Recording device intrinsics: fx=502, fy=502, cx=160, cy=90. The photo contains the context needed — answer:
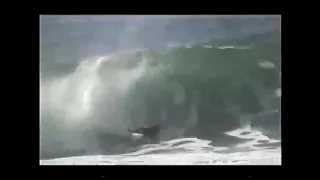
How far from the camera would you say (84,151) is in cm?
247

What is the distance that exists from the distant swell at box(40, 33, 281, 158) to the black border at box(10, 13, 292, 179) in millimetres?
53

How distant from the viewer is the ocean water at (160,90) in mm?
2477

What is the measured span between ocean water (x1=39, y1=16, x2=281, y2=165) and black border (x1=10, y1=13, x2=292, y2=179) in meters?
0.04

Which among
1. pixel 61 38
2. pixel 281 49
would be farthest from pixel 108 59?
pixel 281 49

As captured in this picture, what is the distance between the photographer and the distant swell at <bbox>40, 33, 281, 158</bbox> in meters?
2.48

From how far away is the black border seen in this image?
248 cm

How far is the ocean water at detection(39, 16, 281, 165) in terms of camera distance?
2477 mm
